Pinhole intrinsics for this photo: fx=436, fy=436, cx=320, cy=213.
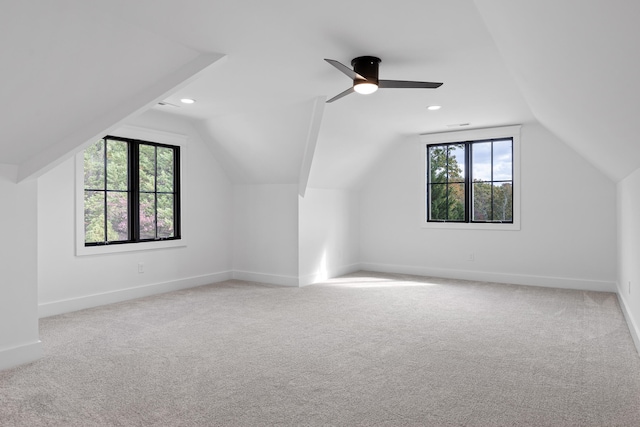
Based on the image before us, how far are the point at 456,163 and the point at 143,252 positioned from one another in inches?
182

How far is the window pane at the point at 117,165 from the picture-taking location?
4965 millimetres

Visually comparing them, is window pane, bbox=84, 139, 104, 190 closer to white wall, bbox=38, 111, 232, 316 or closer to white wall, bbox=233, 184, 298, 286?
white wall, bbox=38, 111, 232, 316

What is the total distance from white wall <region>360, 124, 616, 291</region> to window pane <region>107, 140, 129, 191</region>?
3.88 m

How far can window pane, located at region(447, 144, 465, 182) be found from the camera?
664cm

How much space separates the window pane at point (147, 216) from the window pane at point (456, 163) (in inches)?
170

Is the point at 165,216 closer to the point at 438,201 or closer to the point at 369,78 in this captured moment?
the point at 369,78

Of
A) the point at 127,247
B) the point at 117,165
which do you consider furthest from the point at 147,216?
the point at 117,165

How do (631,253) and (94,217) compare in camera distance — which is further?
(94,217)

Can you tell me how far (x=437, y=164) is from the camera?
6.83 meters

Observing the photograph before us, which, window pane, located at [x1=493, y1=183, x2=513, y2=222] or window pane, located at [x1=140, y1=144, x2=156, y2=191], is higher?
window pane, located at [x1=140, y1=144, x2=156, y2=191]

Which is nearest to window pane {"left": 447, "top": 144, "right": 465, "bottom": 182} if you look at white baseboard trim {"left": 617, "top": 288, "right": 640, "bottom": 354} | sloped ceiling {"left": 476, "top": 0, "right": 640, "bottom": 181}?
A: white baseboard trim {"left": 617, "top": 288, "right": 640, "bottom": 354}

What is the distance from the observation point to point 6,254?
2.99m

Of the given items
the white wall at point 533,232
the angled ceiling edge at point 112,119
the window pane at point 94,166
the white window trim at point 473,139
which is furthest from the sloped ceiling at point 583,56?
the window pane at point 94,166

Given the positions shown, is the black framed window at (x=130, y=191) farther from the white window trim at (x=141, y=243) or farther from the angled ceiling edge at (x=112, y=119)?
the angled ceiling edge at (x=112, y=119)
